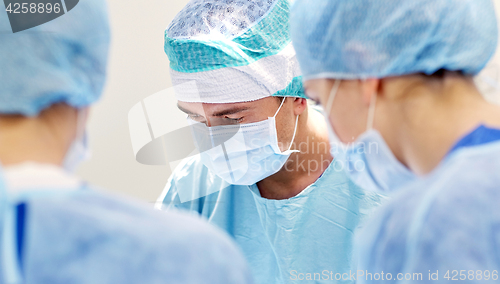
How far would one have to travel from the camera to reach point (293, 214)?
1.56 metres

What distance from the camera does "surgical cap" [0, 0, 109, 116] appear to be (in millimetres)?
629

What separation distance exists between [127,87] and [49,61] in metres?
1.37

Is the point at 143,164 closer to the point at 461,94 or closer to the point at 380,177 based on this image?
the point at 380,177

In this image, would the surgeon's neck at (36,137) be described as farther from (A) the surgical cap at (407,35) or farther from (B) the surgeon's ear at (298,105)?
(B) the surgeon's ear at (298,105)

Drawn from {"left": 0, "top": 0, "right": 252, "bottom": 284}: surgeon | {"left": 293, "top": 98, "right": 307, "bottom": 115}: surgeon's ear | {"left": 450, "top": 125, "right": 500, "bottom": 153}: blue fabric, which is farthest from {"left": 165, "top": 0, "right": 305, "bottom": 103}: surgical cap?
{"left": 450, "top": 125, "right": 500, "bottom": 153}: blue fabric

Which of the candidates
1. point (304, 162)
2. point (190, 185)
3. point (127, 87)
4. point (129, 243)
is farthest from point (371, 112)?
point (127, 87)

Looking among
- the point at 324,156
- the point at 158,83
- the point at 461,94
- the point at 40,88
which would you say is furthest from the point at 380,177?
the point at 158,83

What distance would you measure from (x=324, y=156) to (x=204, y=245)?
1.07 meters

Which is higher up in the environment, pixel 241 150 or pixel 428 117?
pixel 428 117

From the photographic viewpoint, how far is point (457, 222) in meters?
0.62

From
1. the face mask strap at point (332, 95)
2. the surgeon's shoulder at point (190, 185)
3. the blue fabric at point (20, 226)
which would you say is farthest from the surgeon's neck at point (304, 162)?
the blue fabric at point (20, 226)

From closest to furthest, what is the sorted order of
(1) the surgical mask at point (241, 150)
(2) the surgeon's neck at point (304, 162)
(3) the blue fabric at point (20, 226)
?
1. (3) the blue fabric at point (20, 226)
2. (1) the surgical mask at point (241, 150)
3. (2) the surgeon's neck at point (304, 162)

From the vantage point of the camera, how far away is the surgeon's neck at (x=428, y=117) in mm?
719

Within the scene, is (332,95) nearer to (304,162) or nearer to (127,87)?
(304,162)
